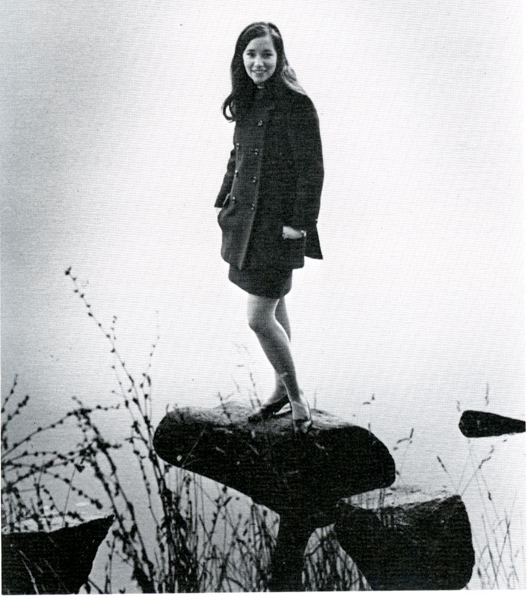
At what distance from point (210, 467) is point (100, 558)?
1.91 feet

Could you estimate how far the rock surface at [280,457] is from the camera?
3.99 meters

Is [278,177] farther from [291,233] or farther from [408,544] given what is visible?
[408,544]

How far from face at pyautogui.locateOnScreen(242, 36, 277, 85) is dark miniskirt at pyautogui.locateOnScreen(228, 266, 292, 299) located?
78 centimetres

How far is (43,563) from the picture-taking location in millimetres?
3932

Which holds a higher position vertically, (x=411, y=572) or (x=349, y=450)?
(x=349, y=450)

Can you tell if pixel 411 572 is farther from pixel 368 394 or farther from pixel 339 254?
pixel 339 254

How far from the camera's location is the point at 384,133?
413cm

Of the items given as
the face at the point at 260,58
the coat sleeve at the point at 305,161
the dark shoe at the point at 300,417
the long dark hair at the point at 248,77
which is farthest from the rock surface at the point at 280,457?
the face at the point at 260,58

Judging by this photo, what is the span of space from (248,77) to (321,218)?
2.17 feet

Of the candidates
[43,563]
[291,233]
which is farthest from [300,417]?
[43,563]

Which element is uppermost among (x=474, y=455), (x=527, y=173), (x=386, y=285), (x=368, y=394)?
(x=527, y=173)

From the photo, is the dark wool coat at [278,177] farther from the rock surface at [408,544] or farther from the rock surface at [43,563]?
the rock surface at [43,563]

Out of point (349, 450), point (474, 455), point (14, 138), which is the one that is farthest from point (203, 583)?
point (14, 138)

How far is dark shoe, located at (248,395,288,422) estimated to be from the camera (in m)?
4.08
